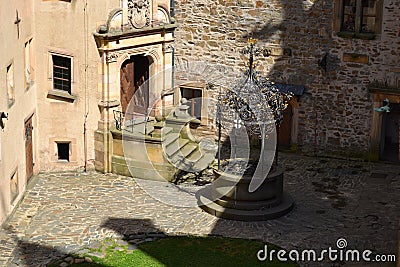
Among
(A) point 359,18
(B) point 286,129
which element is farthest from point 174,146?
(A) point 359,18

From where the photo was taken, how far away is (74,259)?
17.3 m

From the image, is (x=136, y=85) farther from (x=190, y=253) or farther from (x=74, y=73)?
(x=190, y=253)

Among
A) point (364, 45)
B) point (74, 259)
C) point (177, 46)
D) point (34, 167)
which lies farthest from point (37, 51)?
point (364, 45)

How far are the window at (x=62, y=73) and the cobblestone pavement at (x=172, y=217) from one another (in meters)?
2.19

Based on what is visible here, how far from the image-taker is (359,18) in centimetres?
2317

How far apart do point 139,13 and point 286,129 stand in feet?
17.3

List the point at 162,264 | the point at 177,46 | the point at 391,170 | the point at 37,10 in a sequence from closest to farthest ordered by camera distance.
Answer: the point at 162,264, the point at 37,10, the point at 391,170, the point at 177,46

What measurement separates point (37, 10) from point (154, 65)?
353cm

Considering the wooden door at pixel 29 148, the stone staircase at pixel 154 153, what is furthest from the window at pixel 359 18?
the wooden door at pixel 29 148

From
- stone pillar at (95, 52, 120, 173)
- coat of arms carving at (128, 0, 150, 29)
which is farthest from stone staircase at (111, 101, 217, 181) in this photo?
coat of arms carving at (128, 0, 150, 29)

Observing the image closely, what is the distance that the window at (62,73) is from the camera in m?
22.1

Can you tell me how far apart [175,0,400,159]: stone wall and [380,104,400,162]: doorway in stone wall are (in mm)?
476

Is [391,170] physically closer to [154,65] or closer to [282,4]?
[282,4]

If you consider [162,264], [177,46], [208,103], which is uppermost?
[177,46]
